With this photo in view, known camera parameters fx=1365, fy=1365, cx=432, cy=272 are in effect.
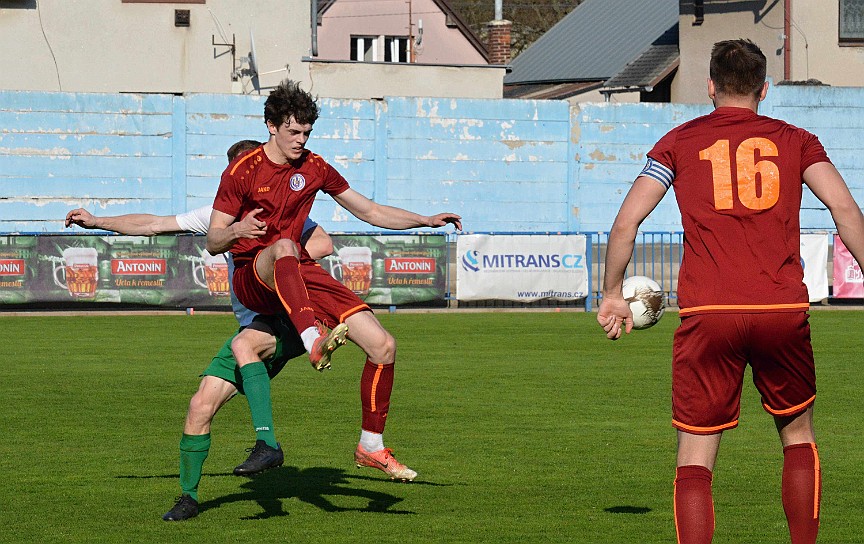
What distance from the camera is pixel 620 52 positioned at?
49.6 metres

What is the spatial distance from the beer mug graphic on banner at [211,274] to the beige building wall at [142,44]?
12.1m

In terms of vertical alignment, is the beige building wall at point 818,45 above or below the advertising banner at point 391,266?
above

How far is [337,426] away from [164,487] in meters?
2.72

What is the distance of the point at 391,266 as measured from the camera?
22.6 meters

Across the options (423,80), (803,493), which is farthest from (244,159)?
(423,80)

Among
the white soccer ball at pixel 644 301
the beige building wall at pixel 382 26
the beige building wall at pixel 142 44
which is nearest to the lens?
the white soccer ball at pixel 644 301

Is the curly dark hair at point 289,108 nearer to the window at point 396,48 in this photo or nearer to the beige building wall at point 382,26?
the beige building wall at point 382,26

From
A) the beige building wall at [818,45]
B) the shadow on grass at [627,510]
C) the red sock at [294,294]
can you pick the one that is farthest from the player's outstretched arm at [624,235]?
the beige building wall at [818,45]

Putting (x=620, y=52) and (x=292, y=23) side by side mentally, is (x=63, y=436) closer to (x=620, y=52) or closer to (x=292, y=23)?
(x=292, y=23)

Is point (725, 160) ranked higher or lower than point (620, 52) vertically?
lower

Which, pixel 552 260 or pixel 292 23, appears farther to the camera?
pixel 292 23

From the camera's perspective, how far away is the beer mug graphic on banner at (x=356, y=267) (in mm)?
22234

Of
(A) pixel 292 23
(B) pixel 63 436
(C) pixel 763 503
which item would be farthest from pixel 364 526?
(A) pixel 292 23

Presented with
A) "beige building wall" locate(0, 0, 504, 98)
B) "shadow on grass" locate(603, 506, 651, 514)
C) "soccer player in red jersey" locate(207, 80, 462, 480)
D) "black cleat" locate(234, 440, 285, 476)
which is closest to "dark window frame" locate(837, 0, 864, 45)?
"beige building wall" locate(0, 0, 504, 98)
